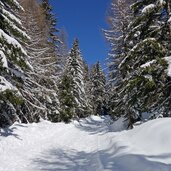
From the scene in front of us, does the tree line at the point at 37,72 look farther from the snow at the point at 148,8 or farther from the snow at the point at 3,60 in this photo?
the snow at the point at 148,8

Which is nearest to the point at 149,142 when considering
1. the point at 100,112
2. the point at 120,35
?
the point at 120,35

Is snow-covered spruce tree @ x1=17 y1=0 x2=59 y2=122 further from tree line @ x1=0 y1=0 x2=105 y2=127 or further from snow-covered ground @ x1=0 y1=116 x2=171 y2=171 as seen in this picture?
snow-covered ground @ x1=0 y1=116 x2=171 y2=171

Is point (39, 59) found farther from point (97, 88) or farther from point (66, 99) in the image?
point (97, 88)

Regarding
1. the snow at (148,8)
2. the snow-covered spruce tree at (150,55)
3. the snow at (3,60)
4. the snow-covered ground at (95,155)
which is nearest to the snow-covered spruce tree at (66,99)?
the snow-covered spruce tree at (150,55)

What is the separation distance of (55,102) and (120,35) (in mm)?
10622

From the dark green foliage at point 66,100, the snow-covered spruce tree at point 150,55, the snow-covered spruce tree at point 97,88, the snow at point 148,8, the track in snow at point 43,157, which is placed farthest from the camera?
the snow-covered spruce tree at point 97,88

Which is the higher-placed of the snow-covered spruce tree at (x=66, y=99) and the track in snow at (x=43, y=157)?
the snow-covered spruce tree at (x=66, y=99)

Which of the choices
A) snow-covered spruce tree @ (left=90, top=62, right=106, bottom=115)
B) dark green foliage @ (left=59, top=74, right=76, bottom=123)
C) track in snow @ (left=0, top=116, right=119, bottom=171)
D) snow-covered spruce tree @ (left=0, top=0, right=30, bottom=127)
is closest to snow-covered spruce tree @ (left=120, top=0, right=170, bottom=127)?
track in snow @ (left=0, top=116, right=119, bottom=171)

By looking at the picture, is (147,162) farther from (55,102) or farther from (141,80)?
(55,102)

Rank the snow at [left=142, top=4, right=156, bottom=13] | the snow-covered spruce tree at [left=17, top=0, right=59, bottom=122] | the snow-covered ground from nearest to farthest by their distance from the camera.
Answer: the snow-covered ground < the snow at [left=142, top=4, right=156, bottom=13] < the snow-covered spruce tree at [left=17, top=0, right=59, bottom=122]

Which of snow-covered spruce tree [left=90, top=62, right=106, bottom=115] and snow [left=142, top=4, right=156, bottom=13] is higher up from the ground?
snow-covered spruce tree [left=90, top=62, right=106, bottom=115]

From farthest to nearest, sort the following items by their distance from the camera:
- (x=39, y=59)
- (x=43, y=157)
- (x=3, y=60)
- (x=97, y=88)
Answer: (x=97, y=88) → (x=39, y=59) → (x=3, y=60) → (x=43, y=157)

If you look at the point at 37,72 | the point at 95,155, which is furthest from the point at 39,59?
the point at 95,155

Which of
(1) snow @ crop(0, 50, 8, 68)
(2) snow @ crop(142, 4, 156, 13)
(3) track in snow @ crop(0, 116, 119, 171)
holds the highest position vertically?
(2) snow @ crop(142, 4, 156, 13)
